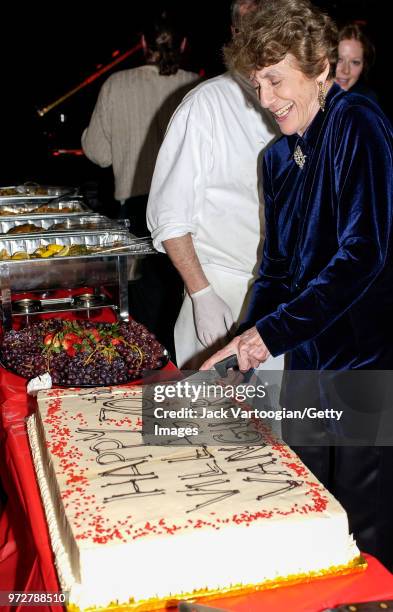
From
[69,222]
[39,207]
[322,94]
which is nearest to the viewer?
[322,94]

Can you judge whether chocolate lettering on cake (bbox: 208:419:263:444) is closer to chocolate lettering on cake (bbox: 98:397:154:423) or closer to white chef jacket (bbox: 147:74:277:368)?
chocolate lettering on cake (bbox: 98:397:154:423)

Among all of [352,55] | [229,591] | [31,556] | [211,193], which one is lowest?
[31,556]

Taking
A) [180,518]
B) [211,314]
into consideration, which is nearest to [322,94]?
[211,314]

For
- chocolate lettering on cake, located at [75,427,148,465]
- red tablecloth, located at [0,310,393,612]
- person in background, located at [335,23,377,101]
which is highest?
person in background, located at [335,23,377,101]

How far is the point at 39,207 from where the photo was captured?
2916 mm

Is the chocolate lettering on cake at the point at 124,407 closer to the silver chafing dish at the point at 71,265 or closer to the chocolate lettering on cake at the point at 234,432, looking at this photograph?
the chocolate lettering on cake at the point at 234,432

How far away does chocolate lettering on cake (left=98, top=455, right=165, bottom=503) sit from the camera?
3.32 ft

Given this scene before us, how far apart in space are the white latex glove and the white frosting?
0.85 m

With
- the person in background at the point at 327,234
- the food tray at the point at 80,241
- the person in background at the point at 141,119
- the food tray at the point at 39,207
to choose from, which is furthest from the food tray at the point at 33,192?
the person in background at the point at 327,234

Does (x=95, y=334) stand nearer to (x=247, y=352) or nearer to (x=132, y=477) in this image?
(x=247, y=352)

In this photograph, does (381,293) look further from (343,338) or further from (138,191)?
(138,191)

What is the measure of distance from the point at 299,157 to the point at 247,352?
45 cm

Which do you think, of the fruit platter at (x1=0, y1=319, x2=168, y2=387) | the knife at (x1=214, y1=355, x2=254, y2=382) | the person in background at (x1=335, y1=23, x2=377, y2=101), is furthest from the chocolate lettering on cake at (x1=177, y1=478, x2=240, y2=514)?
the person in background at (x1=335, y1=23, x2=377, y2=101)

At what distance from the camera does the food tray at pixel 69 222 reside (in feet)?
7.75
